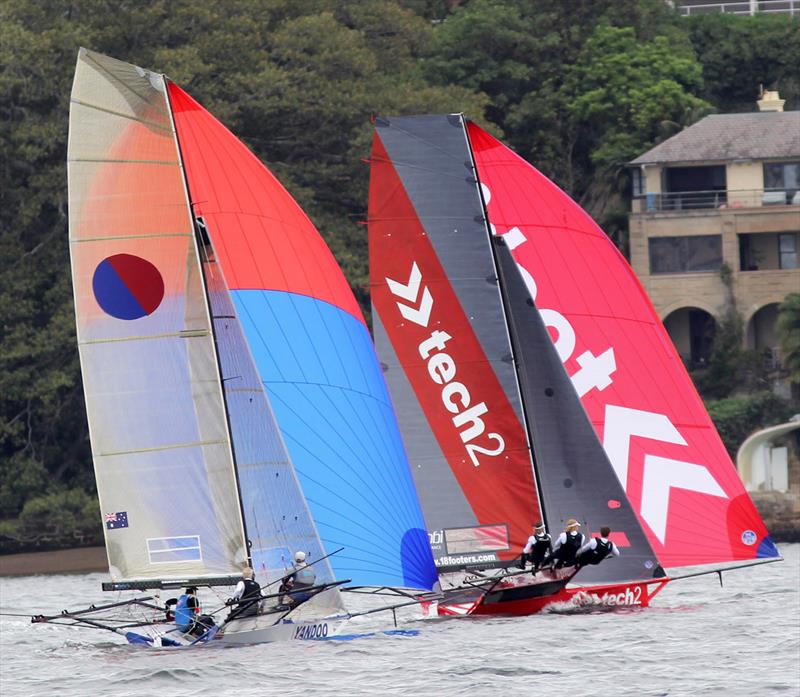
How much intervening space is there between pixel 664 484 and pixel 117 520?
6849mm

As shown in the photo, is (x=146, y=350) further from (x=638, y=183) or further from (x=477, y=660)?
(x=638, y=183)

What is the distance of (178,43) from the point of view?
1972 inches

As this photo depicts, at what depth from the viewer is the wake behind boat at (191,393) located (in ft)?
68.8

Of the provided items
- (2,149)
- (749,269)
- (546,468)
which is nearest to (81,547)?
(2,149)

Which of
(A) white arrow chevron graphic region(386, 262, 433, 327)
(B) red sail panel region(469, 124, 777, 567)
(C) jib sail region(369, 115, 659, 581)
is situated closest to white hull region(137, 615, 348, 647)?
(C) jib sail region(369, 115, 659, 581)

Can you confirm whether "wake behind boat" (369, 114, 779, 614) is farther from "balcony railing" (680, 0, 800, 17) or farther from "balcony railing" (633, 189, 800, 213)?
"balcony railing" (680, 0, 800, 17)

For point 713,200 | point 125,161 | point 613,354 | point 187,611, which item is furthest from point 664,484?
point 713,200

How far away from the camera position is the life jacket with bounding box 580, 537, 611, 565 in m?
23.0

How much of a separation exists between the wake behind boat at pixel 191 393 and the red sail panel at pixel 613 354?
4.31 m

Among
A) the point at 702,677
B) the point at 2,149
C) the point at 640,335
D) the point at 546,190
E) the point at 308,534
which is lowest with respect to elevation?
the point at 702,677

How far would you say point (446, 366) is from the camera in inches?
963

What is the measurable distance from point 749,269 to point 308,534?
119ft

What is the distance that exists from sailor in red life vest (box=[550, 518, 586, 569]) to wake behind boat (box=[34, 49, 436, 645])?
252 cm

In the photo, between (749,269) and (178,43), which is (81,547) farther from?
(749,269)
